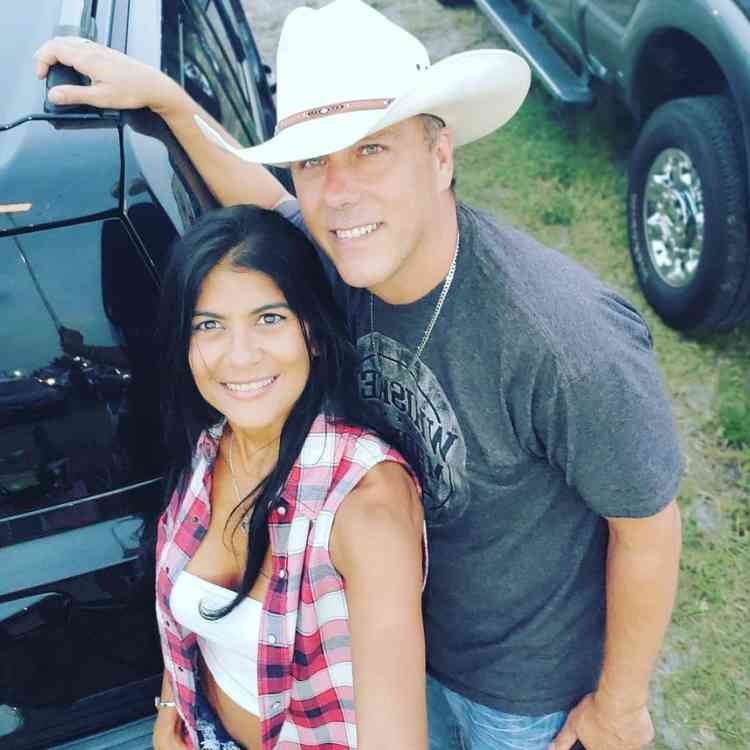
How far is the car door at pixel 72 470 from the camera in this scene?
5.09 ft

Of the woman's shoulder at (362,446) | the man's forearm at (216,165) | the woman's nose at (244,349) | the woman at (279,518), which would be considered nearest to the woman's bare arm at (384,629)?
the woman at (279,518)

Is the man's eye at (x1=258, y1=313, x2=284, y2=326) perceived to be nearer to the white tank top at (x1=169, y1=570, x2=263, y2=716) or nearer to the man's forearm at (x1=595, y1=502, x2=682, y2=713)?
the white tank top at (x1=169, y1=570, x2=263, y2=716)

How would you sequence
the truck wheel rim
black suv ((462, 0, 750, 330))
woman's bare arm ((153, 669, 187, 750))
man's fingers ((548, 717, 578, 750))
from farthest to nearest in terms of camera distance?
the truck wheel rim → black suv ((462, 0, 750, 330)) → woman's bare arm ((153, 669, 187, 750)) → man's fingers ((548, 717, 578, 750))

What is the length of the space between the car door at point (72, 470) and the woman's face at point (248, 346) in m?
0.14

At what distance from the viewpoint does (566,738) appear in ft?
5.77

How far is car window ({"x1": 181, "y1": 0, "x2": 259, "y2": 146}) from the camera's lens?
233cm

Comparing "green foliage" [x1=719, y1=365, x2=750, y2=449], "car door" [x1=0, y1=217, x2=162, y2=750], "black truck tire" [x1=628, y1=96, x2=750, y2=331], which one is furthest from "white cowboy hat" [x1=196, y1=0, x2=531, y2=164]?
"green foliage" [x1=719, y1=365, x2=750, y2=449]

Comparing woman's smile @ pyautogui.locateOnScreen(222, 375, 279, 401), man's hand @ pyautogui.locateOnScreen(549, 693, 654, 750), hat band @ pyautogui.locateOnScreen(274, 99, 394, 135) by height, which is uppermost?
hat band @ pyautogui.locateOnScreen(274, 99, 394, 135)

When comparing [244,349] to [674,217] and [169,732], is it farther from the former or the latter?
[674,217]

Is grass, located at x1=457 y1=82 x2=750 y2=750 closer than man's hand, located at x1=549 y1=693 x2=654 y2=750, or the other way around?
man's hand, located at x1=549 y1=693 x2=654 y2=750

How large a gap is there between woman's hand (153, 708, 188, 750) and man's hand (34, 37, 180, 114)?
→ 4.13ft

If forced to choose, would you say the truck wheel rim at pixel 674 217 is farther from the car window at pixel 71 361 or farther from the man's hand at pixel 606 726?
the car window at pixel 71 361

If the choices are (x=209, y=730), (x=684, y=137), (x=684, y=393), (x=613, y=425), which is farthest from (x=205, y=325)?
(x=684, y=137)

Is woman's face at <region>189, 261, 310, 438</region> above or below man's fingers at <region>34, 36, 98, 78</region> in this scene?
below
